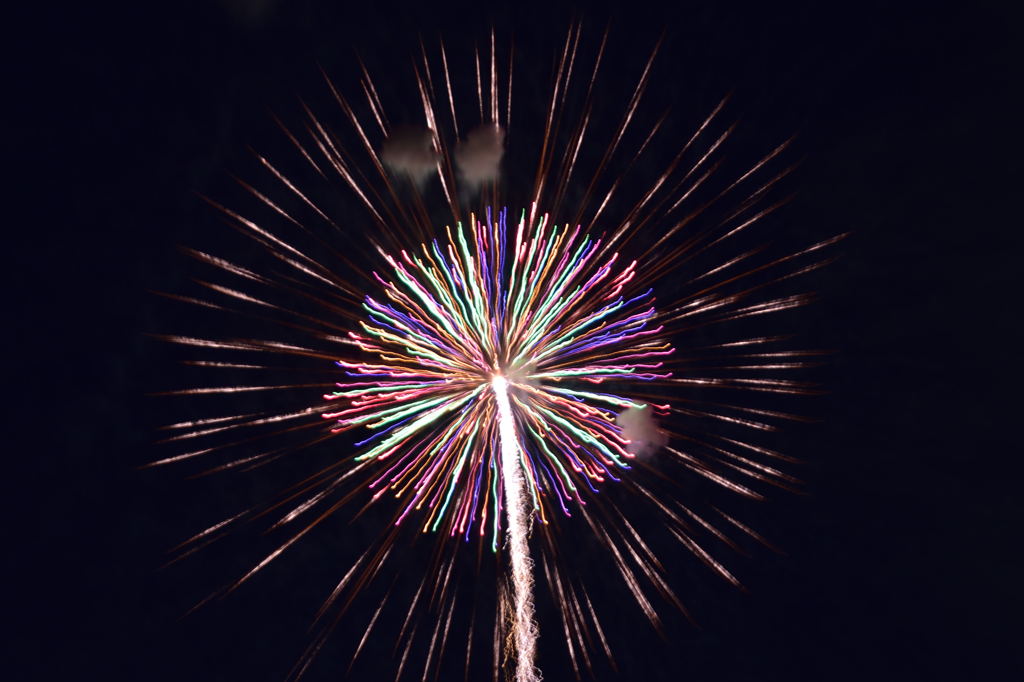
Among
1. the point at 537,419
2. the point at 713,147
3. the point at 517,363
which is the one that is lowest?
the point at 537,419

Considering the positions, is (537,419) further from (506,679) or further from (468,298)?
(506,679)

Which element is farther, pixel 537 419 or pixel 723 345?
Result: pixel 537 419

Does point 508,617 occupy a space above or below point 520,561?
below

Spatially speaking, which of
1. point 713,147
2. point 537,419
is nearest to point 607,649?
point 537,419

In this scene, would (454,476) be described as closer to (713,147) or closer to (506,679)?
(506,679)

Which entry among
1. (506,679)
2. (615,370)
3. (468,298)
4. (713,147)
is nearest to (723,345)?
(615,370)

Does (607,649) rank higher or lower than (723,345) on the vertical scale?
lower
